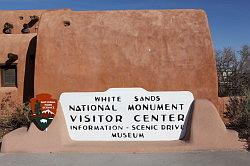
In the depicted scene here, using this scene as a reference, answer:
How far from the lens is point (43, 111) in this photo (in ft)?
27.6

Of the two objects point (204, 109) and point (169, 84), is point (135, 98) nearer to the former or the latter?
point (204, 109)

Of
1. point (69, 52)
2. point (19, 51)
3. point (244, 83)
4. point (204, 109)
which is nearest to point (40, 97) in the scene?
point (69, 52)

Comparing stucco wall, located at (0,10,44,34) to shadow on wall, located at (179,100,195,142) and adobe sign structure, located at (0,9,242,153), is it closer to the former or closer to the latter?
adobe sign structure, located at (0,9,242,153)

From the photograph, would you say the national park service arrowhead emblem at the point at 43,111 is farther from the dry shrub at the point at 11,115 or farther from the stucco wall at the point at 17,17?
the stucco wall at the point at 17,17

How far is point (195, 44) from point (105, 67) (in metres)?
2.36

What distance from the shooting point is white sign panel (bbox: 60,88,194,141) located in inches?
332

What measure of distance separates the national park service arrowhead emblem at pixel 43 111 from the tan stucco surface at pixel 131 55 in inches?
78.8

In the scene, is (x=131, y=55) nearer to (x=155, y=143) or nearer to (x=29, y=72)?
(x=155, y=143)

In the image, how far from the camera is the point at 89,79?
10422 millimetres

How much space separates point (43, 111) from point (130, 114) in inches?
70.8

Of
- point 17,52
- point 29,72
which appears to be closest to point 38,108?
point 29,72

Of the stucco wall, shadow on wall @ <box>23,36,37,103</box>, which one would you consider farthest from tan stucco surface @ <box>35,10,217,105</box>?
the stucco wall

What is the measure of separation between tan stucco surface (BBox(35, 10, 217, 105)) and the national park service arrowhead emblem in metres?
2.00

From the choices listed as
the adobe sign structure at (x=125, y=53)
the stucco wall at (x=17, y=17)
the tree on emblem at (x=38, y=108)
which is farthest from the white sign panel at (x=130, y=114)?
the stucco wall at (x=17, y=17)
